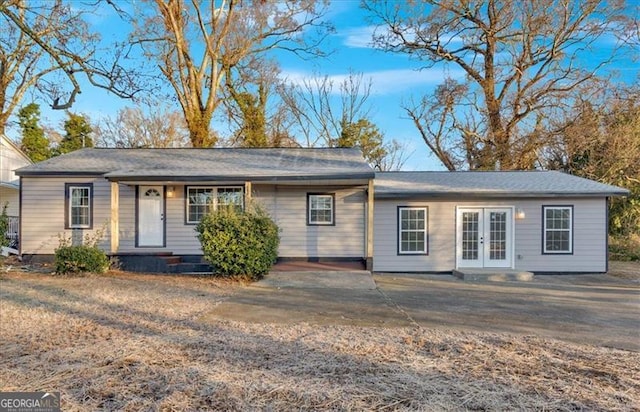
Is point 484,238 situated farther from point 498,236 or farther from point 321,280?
point 321,280

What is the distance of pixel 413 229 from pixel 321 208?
2909 mm

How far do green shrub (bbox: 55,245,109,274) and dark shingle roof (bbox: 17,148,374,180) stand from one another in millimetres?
2119

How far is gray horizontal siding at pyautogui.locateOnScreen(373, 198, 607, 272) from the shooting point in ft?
39.5

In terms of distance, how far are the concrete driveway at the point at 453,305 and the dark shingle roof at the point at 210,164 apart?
2.91 m

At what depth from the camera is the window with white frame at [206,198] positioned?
12.8 metres

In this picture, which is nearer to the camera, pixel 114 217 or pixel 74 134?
pixel 114 217

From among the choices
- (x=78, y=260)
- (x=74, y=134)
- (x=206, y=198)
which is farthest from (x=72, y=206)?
(x=74, y=134)

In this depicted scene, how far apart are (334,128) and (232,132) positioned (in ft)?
22.7

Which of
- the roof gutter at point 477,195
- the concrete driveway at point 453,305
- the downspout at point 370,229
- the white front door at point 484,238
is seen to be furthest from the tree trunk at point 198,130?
the white front door at point 484,238

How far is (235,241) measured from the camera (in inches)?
382

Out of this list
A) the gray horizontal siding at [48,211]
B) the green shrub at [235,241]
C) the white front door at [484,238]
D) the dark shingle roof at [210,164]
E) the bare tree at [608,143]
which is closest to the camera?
the green shrub at [235,241]

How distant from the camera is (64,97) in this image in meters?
7.79

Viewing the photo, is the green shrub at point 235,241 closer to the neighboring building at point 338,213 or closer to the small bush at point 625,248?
the neighboring building at point 338,213

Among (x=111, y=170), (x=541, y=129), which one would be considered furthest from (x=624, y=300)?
(x=541, y=129)
